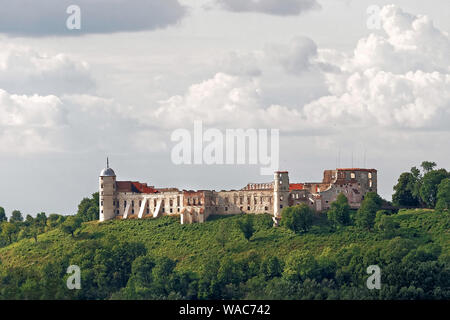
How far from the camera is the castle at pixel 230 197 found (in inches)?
7126

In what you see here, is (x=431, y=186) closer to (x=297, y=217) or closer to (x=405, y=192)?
(x=405, y=192)

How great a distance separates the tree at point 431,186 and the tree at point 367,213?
7418 mm

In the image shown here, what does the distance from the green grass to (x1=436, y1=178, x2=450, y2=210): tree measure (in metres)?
1.20

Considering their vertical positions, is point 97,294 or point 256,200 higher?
point 256,200

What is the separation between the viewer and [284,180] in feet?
588

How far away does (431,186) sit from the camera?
18212 centimetres

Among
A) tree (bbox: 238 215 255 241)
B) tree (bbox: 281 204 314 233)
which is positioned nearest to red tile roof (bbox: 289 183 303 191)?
tree (bbox: 281 204 314 233)

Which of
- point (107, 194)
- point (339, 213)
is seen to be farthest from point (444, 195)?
point (107, 194)

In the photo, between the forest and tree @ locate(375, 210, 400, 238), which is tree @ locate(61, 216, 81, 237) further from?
tree @ locate(375, 210, 400, 238)

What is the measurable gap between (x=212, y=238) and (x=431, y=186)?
1104 inches

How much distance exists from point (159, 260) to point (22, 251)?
2688 cm

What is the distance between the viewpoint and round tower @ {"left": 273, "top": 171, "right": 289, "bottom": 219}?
178750mm
